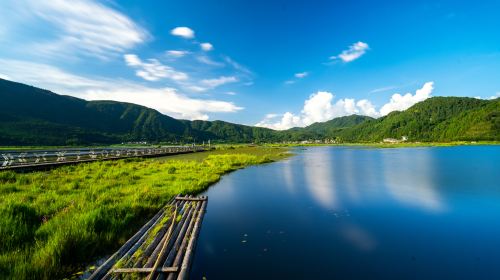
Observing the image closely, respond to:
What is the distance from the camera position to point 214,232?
42.9 feet

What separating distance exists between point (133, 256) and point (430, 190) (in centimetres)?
2637

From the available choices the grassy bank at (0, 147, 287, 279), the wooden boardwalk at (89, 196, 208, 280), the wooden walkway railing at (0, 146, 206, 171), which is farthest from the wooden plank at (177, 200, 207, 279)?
the wooden walkway railing at (0, 146, 206, 171)

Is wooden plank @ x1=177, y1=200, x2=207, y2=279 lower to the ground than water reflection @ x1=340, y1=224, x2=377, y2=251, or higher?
higher

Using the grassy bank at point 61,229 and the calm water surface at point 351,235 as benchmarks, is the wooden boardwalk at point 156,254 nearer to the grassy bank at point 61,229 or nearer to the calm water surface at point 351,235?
the calm water surface at point 351,235

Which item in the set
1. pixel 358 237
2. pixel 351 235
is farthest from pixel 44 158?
Answer: pixel 358 237

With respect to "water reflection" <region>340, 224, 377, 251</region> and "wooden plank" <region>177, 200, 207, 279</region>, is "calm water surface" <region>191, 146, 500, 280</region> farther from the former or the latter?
"wooden plank" <region>177, 200, 207, 279</region>

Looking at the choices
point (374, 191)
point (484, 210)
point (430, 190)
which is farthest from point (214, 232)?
point (430, 190)

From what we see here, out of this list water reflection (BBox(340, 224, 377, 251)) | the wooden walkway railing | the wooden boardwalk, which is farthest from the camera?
the wooden walkway railing

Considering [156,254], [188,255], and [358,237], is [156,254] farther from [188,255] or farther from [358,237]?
[358,237]

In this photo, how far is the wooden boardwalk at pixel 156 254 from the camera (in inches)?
283

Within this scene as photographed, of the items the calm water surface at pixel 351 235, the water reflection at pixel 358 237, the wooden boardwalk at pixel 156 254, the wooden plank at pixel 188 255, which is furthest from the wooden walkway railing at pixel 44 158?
the water reflection at pixel 358 237

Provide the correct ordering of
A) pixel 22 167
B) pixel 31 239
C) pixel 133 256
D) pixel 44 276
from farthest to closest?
1. pixel 22 167
2. pixel 31 239
3. pixel 133 256
4. pixel 44 276

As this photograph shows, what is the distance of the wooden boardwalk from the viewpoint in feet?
23.6

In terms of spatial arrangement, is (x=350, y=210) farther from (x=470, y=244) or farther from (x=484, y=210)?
(x=484, y=210)
